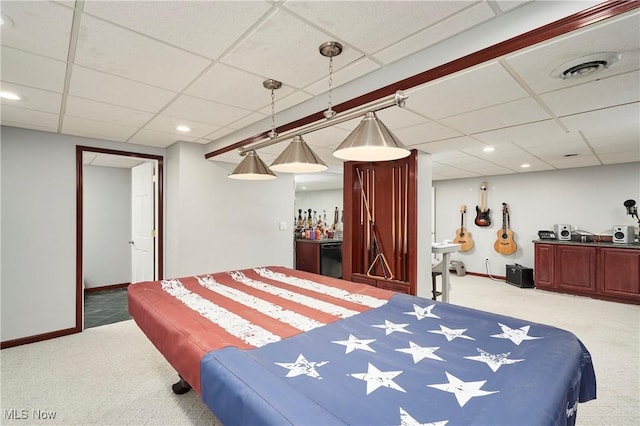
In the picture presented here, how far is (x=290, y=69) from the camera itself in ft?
6.63

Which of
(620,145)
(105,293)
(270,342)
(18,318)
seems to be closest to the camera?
(270,342)

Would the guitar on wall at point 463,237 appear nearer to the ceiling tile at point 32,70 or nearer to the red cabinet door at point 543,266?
the red cabinet door at point 543,266

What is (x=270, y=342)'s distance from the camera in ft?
4.55

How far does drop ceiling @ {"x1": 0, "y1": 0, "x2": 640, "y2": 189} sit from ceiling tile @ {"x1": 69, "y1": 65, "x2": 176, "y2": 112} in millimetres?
16

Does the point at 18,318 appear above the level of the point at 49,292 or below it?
below

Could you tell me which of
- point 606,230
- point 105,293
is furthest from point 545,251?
point 105,293

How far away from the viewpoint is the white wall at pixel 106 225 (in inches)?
214

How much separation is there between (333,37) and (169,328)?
1.73m

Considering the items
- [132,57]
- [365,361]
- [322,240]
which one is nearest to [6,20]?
[132,57]

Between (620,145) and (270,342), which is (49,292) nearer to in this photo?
(270,342)

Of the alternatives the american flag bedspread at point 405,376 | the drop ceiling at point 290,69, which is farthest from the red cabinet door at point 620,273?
the american flag bedspread at point 405,376

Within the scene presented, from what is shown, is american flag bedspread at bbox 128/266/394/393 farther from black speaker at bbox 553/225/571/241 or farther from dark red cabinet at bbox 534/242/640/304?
black speaker at bbox 553/225/571/241

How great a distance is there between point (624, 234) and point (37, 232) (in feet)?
26.6

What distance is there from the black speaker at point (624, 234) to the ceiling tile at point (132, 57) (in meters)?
6.43
